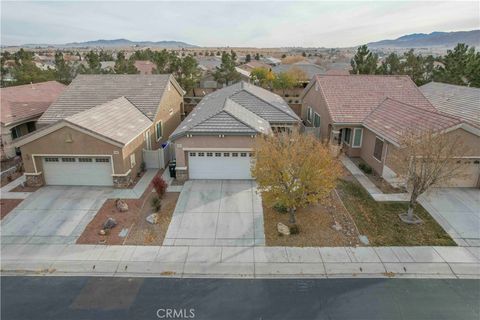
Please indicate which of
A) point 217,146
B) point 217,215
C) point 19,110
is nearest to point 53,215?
point 217,215

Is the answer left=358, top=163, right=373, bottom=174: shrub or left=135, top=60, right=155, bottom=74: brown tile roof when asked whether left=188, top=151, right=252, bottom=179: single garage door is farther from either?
left=135, top=60, right=155, bottom=74: brown tile roof

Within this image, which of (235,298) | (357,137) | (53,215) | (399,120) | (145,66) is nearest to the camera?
(235,298)

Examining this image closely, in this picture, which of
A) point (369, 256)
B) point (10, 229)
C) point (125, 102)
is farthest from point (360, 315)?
point (125, 102)

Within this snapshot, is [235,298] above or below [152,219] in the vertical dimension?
below

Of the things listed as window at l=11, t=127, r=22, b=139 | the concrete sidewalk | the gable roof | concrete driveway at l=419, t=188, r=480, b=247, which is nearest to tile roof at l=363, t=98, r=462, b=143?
concrete driveway at l=419, t=188, r=480, b=247

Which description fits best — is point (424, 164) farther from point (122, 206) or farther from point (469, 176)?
point (122, 206)

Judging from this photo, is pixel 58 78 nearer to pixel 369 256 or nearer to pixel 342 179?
pixel 342 179
